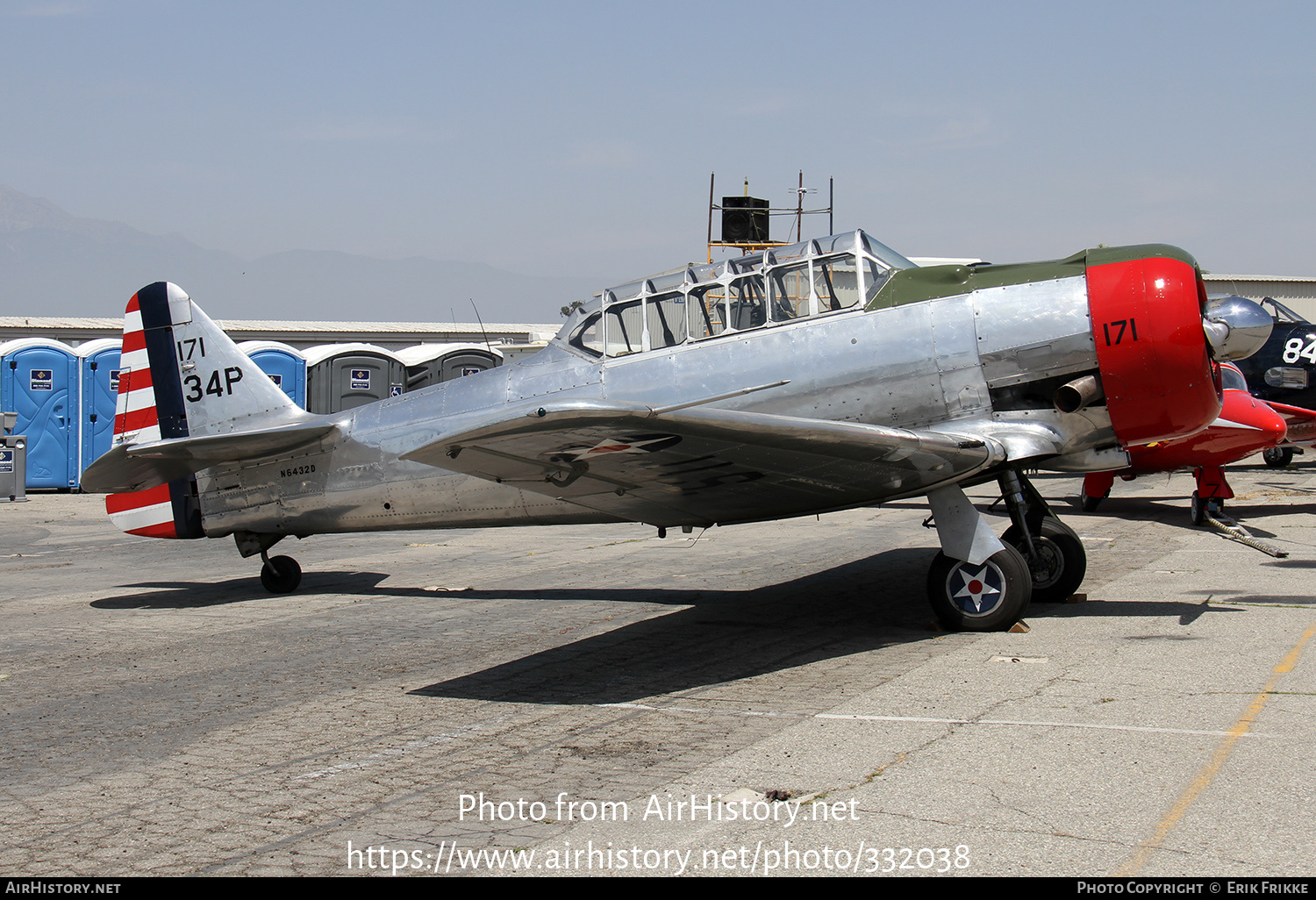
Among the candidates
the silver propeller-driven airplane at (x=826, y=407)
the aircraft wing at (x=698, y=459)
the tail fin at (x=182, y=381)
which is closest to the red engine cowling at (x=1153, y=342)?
the silver propeller-driven airplane at (x=826, y=407)

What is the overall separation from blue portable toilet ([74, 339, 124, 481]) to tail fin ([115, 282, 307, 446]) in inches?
506

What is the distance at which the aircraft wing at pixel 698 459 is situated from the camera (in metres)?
5.04

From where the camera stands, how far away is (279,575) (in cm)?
961

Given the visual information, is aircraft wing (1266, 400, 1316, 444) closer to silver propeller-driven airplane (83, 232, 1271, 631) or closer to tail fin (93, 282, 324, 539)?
silver propeller-driven airplane (83, 232, 1271, 631)

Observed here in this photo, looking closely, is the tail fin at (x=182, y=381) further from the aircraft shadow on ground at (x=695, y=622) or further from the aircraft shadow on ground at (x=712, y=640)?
the aircraft shadow on ground at (x=712, y=640)

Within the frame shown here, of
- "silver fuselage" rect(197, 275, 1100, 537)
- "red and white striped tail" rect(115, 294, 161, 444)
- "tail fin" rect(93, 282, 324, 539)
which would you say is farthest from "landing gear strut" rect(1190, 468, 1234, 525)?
"red and white striped tail" rect(115, 294, 161, 444)

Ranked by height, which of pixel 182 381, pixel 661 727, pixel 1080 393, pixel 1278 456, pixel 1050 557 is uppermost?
pixel 182 381

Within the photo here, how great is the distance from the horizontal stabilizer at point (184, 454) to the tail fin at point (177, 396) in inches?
8.8

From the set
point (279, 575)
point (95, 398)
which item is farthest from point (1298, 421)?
point (95, 398)

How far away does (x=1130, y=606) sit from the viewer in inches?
308

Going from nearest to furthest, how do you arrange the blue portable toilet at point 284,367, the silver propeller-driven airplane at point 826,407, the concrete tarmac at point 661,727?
the concrete tarmac at point 661,727 → the silver propeller-driven airplane at point 826,407 → the blue portable toilet at point 284,367

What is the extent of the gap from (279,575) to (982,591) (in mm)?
6271

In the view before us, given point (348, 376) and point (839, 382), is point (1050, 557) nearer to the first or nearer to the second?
point (839, 382)
